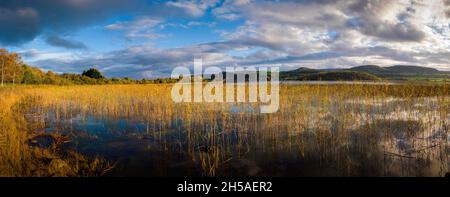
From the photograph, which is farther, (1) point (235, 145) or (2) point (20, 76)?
(2) point (20, 76)

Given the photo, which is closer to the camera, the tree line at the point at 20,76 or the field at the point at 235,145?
the field at the point at 235,145

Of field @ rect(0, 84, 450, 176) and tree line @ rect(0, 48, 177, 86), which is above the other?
tree line @ rect(0, 48, 177, 86)

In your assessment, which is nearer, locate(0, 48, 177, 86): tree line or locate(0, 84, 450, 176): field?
locate(0, 84, 450, 176): field

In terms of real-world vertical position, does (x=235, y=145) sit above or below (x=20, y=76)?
below

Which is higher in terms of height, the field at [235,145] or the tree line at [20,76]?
the tree line at [20,76]

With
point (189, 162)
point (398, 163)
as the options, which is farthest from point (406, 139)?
point (189, 162)

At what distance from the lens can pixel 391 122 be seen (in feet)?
27.3
